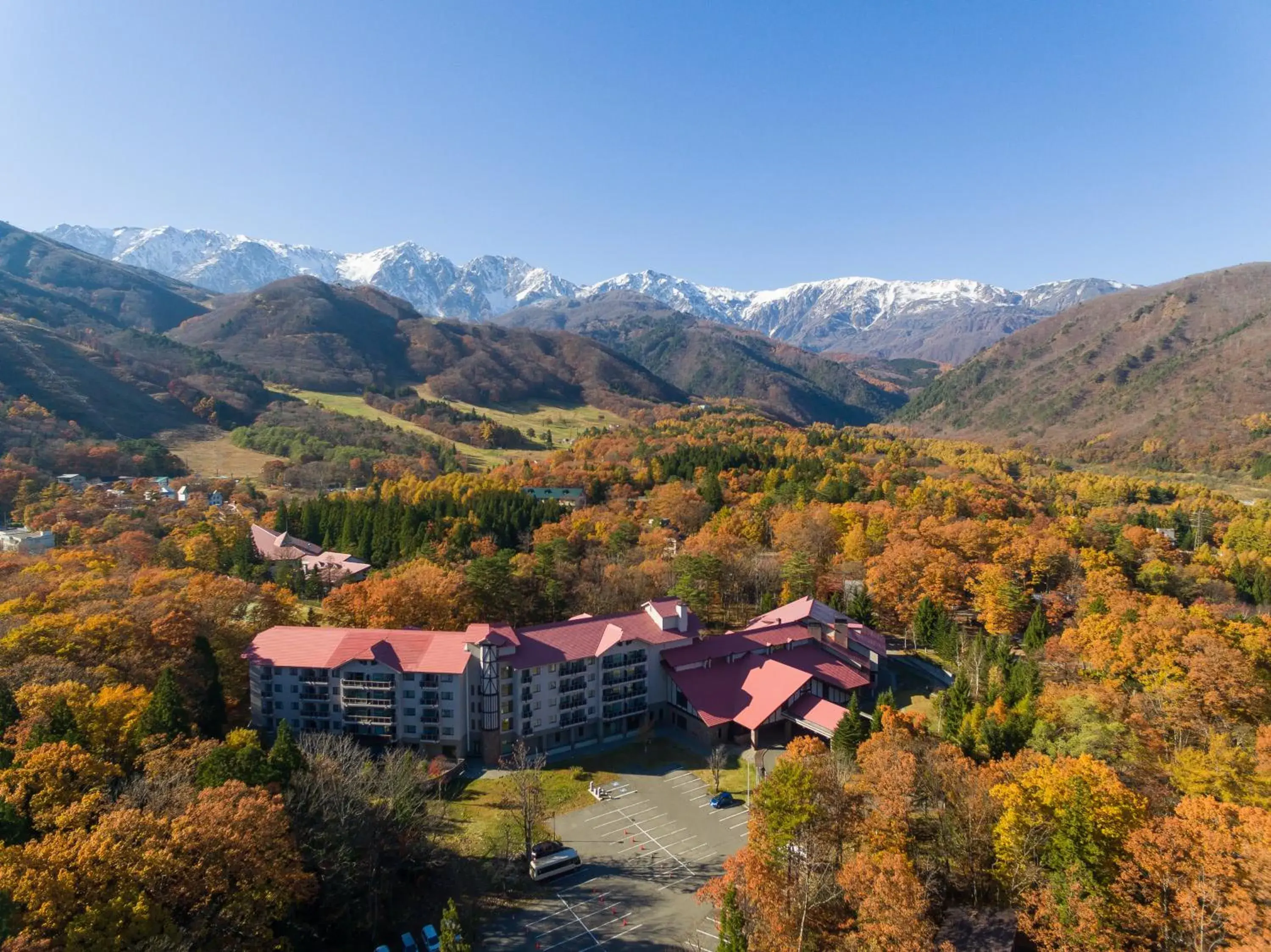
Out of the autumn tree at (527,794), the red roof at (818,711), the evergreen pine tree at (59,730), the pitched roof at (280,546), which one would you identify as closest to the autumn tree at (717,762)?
the red roof at (818,711)

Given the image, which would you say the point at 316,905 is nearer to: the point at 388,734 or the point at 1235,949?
the point at 388,734

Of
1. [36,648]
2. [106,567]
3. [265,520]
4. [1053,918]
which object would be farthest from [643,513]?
[1053,918]

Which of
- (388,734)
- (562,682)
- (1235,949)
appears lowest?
(388,734)

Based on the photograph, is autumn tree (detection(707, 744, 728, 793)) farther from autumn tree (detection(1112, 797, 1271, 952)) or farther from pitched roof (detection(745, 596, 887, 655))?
autumn tree (detection(1112, 797, 1271, 952))

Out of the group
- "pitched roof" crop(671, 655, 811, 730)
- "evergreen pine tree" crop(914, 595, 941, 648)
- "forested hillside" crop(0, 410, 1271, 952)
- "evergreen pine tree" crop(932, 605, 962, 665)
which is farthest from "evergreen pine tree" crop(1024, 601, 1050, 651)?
"pitched roof" crop(671, 655, 811, 730)

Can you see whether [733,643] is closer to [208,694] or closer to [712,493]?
[208,694]

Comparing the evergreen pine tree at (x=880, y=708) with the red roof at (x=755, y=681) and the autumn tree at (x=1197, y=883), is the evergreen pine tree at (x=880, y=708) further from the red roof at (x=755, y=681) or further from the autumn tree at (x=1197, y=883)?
the autumn tree at (x=1197, y=883)
